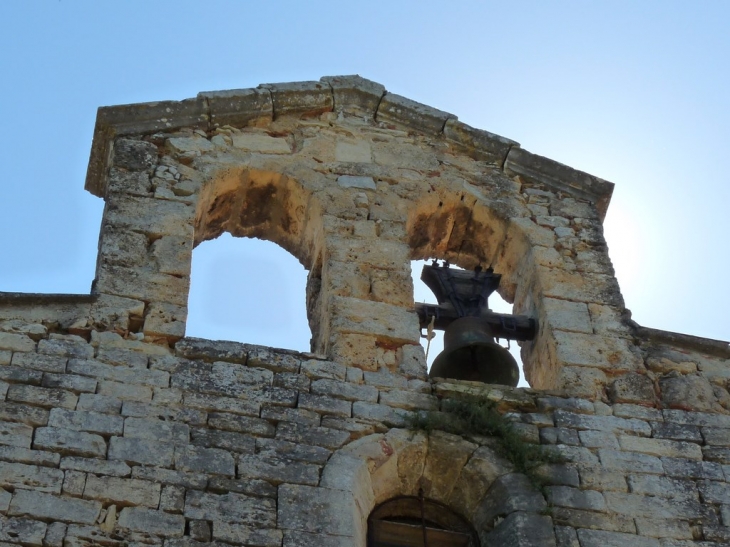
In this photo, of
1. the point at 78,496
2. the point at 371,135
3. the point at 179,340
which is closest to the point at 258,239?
the point at 371,135

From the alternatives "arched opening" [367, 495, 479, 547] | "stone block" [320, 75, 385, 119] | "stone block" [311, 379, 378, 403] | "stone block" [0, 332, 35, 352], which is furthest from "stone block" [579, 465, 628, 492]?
"stone block" [320, 75, 385, 119]

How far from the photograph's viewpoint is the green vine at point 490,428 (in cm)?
738

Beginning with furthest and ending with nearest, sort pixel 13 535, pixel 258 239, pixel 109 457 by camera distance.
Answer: pixel 258 239
pixel 109 457
pixel 13 535

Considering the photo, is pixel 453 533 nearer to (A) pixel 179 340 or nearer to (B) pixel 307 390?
(B) pixel 307 390

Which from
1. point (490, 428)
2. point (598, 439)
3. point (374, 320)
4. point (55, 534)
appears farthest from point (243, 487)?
point (598, 439)

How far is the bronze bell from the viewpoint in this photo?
27.5 ft

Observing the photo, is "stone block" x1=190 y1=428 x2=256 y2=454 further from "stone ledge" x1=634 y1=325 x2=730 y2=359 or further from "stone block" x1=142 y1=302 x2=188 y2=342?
"stone ledge" x1=634 y1=325 x2=730 y2=359

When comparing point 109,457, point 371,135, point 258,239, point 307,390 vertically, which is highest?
point 371,135

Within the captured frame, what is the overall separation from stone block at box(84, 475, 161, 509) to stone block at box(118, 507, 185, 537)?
50 mm

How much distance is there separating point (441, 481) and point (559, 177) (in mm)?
3325

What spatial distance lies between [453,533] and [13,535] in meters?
2.35

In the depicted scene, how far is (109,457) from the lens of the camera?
266 inches

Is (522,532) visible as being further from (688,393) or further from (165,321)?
(165,321)

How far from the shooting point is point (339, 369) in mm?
7762
